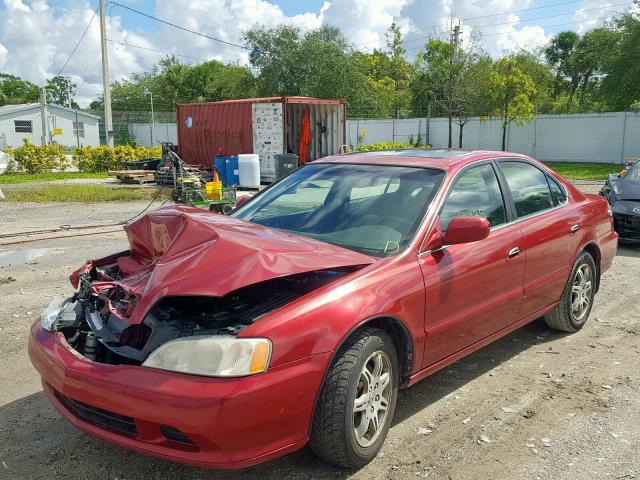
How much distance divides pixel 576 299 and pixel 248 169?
1385cm

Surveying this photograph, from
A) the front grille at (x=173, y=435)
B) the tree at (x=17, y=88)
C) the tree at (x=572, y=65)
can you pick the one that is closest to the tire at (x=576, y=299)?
the front grille at (x=173, y=435)

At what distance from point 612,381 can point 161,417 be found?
3.19 meters

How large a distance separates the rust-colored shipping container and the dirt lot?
1385 cm

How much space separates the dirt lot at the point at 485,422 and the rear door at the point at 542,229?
547 mm

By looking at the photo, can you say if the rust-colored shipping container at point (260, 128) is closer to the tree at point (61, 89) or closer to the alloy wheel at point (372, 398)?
the alloy wheel at point (372, 398)

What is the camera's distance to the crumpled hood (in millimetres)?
2791

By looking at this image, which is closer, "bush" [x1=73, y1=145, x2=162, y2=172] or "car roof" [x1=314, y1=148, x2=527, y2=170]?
"car roof" [x1=314, y1=148, x2=527, y2=170]

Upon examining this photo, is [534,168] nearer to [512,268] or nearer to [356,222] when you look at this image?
[512,268]

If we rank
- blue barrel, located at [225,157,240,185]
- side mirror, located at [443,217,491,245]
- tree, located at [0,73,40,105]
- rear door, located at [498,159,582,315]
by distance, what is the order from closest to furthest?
side mirror, located at [443,217,491,245], rear door, located at [498,159,582,315], blue barrel, located at [225,157,240,185], tree, located at [0,73,40,105]

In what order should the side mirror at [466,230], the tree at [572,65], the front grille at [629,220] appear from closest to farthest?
the side mirror at [466,230], the front grille at [629,220], the tree at [572,65]

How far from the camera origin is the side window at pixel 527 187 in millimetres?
4402

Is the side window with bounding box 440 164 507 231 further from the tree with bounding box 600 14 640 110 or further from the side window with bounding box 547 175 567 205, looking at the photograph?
the tree with bounding box 600 14 640 110

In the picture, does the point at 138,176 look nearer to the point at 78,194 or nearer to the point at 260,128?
the point at 78,194

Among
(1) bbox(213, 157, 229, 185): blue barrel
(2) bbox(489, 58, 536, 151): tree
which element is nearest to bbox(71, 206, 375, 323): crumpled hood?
(1) bbox(213, 157, 229, 185): blue barrel
